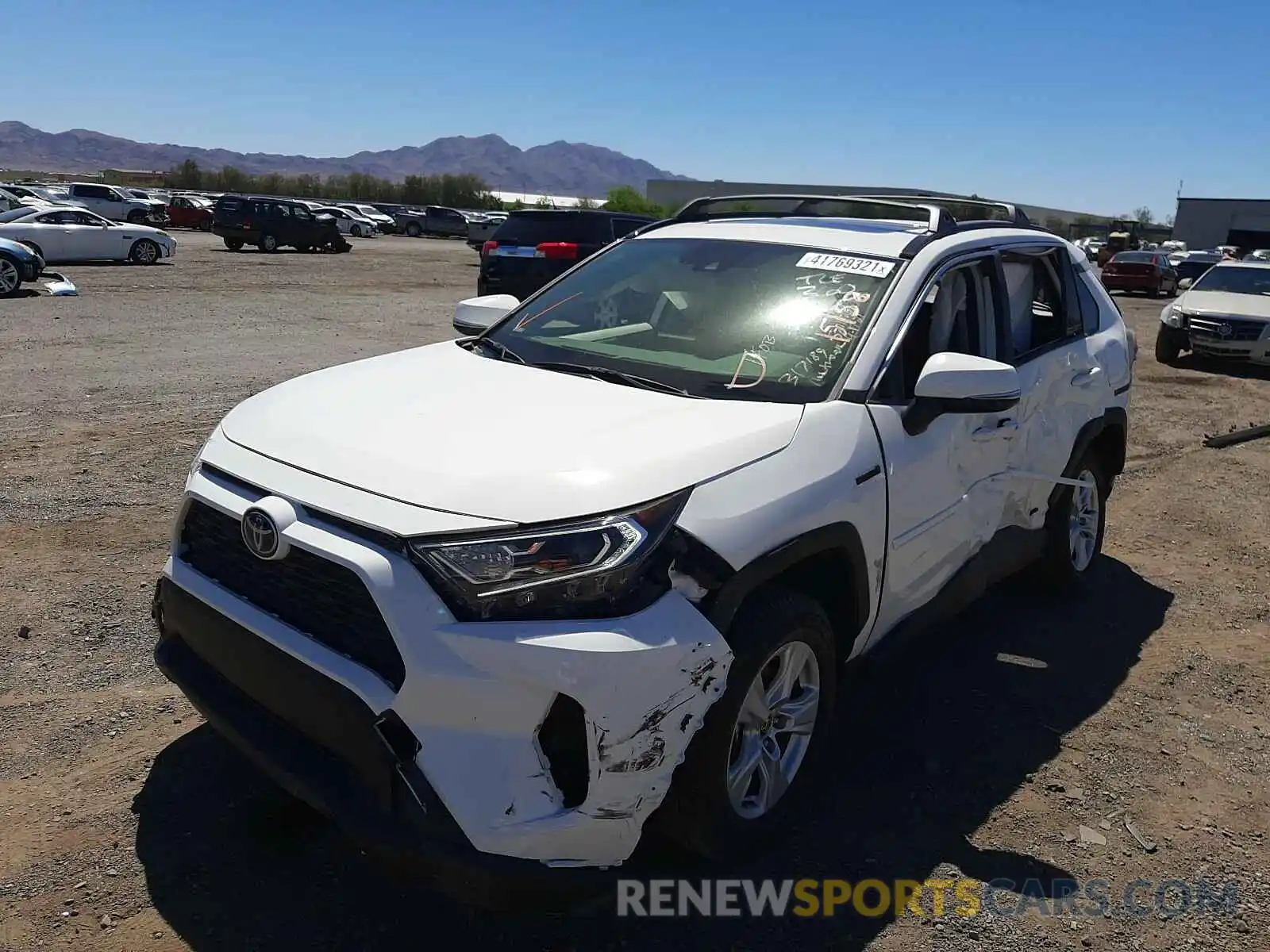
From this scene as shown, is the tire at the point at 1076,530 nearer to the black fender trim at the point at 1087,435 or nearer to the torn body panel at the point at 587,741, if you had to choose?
the black fender trim at the point at 1087,435

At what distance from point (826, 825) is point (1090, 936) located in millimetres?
790

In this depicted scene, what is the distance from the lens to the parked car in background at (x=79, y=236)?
21.0 metres

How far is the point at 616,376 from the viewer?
3.34 metres

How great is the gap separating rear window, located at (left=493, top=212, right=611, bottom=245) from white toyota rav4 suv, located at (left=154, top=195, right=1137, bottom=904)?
11050 millimetres

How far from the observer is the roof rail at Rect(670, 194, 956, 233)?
4.12 metres

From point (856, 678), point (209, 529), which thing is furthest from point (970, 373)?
point (209, 529)

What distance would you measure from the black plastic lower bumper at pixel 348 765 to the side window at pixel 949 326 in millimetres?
1910

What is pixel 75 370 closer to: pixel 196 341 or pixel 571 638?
pixel 196 341

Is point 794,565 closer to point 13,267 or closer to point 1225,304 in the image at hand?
point 1225,304

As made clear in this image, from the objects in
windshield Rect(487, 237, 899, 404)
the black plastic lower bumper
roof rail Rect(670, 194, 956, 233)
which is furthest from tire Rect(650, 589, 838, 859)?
roof rail Rect(670, 194, 956, 233)

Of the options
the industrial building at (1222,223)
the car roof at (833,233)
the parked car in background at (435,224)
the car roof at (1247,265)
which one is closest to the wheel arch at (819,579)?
the car roof at (833,233)

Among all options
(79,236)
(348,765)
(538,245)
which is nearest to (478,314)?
(348,765)

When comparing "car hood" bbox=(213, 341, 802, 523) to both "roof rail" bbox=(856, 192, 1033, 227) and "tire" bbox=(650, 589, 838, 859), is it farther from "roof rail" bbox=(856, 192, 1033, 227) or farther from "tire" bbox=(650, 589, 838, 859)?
"roof rail" bbox=(856, 192, 1033, 227)

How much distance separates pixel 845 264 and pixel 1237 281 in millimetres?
13971
